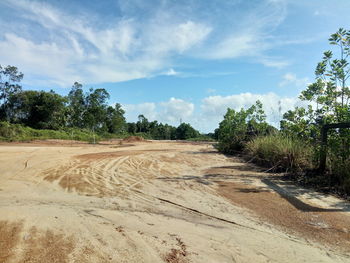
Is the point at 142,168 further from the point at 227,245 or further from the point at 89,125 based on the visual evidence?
the point at 89,125

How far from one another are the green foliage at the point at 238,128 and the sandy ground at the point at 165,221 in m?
7.86

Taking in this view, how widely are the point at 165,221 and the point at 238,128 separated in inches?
454

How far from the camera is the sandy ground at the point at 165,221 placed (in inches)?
95.3

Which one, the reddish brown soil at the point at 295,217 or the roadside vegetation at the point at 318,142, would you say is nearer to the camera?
the reddish brown soil at the point at 295,217

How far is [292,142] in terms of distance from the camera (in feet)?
25.3

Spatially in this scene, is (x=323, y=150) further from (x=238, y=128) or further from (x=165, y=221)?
(x=238, y=128)

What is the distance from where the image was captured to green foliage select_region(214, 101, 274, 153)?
526 inches

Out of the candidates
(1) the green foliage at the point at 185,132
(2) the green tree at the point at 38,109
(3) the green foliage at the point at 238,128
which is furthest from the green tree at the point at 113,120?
(3) the green foliage at the point at 238,128

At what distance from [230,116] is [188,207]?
11.3m

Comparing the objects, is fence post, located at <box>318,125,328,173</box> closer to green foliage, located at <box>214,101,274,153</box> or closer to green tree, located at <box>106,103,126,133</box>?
green foliage, located at <box>214,101,274,153</box>

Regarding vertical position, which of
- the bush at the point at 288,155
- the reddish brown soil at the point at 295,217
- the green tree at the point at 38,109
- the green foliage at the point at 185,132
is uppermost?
the green tree at the point at 38,109

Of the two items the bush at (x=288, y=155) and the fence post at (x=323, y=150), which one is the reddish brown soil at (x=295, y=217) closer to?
the fence post at (x=323, y=150)

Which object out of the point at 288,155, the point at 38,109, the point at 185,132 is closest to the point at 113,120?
the point at 38,109

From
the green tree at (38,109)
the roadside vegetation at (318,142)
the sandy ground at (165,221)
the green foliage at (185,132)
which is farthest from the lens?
the green foliage at (185,132)
